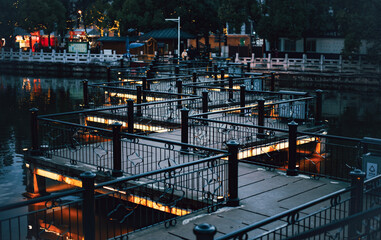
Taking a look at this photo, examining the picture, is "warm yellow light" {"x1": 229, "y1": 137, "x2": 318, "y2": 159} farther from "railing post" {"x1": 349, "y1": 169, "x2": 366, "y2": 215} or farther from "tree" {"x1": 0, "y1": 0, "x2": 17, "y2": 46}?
"tree" {"x1": 0, "y1": 0, "x2": 17, "y2": 46}

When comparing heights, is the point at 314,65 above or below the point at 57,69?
above

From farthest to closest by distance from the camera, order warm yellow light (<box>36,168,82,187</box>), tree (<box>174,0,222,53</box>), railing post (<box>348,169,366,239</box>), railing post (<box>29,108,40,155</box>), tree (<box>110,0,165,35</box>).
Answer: tree (<box>110,0,165,35</box>) < tree (<box>174,0,222,53</box>) < railing post (<box>29,108,40,155</box>) < warm yellow light (<box>36,168,82,187</box>) < railing post (<box>348,169,366,239</box>)

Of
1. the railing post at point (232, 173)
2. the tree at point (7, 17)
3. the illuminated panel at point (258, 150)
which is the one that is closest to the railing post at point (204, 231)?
the railing post at point (232, 173)

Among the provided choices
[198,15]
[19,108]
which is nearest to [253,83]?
[19,108]

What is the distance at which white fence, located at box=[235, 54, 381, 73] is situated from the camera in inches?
2039

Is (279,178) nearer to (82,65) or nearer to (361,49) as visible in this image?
(361,49)

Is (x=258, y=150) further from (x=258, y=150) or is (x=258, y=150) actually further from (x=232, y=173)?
(x=232, y=173)

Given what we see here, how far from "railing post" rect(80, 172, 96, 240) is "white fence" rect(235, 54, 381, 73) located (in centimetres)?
4544

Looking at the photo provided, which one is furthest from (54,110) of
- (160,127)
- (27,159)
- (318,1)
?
(318,1)

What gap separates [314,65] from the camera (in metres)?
54.5

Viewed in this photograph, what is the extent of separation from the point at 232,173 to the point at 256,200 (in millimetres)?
1059

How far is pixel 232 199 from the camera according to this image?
10906 millimetres

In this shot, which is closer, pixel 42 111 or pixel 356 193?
pixel 356 193

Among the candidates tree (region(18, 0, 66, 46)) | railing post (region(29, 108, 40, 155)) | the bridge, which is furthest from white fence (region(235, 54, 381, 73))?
railing post (region(29, 108, 40, 155))
